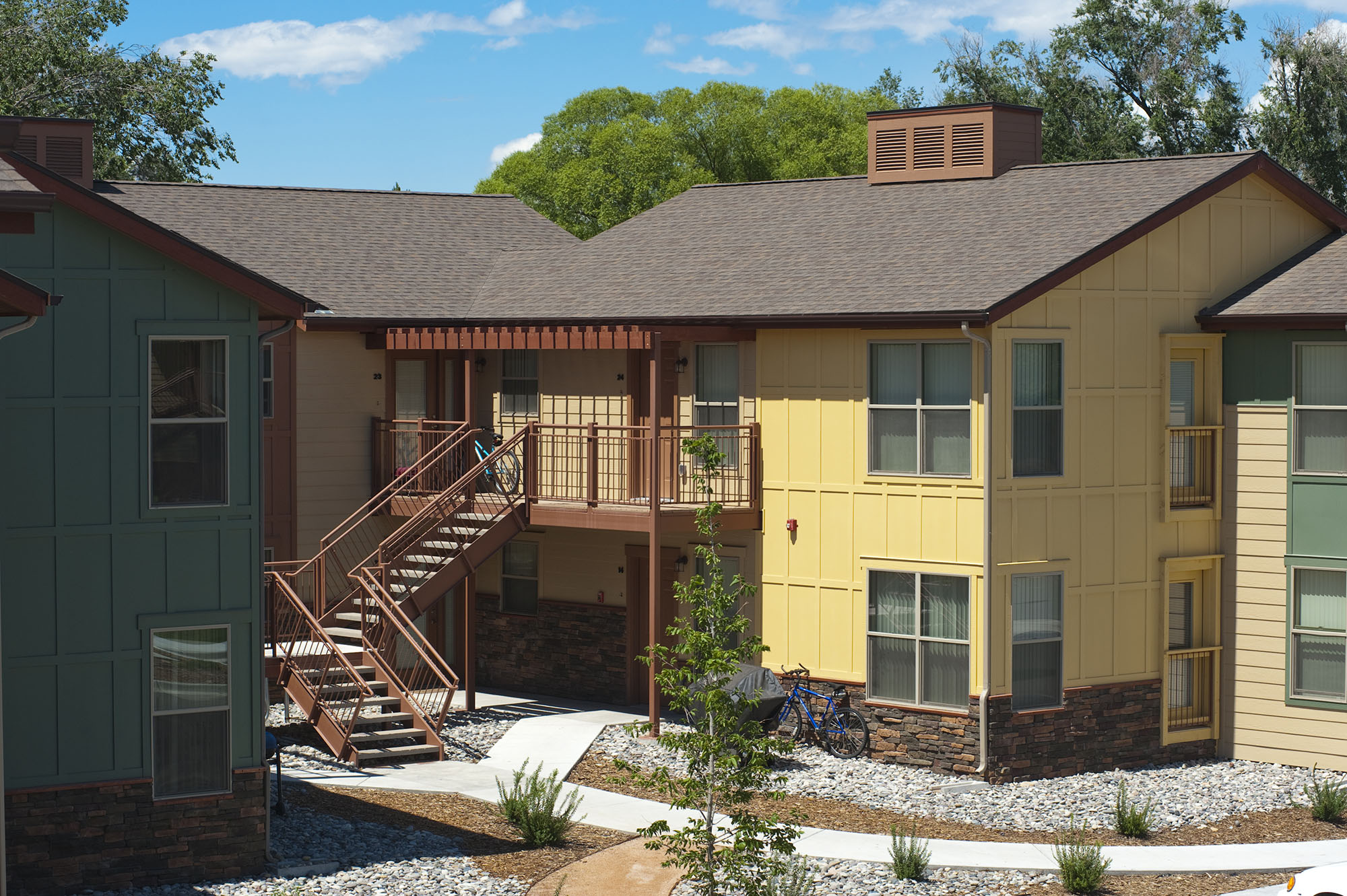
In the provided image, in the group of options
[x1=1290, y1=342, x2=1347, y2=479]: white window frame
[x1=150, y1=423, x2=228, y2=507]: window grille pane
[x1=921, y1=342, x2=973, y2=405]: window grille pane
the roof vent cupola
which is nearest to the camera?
[x1=150, y1=423, x2=228, y2=507]: window grille pane

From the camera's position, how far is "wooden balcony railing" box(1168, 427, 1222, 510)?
2202 centimetres

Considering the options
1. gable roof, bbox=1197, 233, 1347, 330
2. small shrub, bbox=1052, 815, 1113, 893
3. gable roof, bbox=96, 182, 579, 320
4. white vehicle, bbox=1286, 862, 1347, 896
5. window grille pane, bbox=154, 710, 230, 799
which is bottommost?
small shrub, bbox=1052, 815, 1113, 893

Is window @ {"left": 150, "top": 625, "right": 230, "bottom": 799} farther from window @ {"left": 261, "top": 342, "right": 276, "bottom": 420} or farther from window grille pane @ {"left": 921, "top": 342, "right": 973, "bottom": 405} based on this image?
window @ {"left": 261, "top": 342, "right": 276, "bottom": 420}

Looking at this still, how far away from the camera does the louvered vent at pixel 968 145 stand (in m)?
24.7

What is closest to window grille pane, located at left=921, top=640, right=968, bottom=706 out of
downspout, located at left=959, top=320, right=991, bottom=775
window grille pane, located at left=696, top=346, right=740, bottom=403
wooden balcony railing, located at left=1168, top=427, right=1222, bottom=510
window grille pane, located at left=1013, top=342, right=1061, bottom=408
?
downspout, located at left=959, top=320, right=991, bottom=775

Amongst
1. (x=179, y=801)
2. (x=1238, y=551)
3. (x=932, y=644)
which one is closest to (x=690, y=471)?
(x=932, y=644)

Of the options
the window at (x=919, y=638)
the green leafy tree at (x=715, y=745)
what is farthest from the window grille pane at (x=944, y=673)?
the green leafy tree at (x=715, y=745)

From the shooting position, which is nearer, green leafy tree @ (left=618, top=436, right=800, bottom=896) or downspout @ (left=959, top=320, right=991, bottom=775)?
green leafy tree @ (left=618, top=436, right=800, bottom=896)

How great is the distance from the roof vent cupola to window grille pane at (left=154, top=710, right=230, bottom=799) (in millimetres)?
14348

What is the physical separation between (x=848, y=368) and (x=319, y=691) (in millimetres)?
7952

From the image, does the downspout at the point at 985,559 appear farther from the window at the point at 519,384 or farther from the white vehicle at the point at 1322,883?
the window at the point at 519,384

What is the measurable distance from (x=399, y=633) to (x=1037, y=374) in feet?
30.5

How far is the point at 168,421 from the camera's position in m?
15.8

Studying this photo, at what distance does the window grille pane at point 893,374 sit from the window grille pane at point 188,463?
875 centimetres
